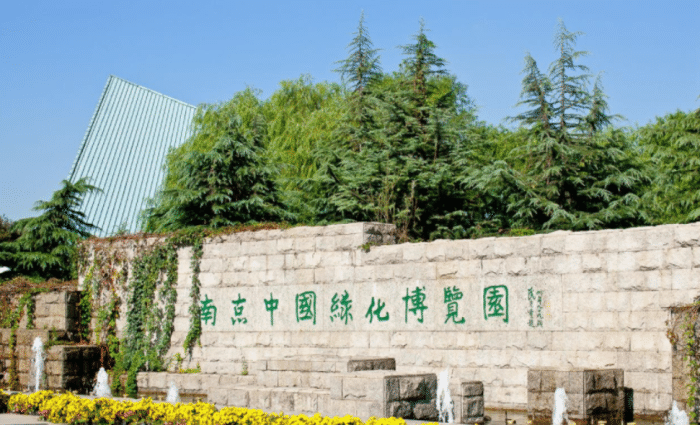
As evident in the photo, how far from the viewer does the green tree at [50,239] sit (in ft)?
70.9

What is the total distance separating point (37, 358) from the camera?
45.4ft

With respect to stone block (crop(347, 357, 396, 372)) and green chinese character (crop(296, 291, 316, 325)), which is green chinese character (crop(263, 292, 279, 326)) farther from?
stone block (crop(347, 357, 396, 372))

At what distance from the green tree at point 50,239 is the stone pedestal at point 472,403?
15519 millimetres

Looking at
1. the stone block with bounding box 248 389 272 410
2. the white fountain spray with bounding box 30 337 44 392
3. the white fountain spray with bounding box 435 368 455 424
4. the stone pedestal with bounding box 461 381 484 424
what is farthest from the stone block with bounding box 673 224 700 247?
the white fountain spray with bounding box 30 337 44 392

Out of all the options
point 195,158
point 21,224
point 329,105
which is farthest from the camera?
point 329,105

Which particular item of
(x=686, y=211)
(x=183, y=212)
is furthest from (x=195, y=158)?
(x=686, y=211)

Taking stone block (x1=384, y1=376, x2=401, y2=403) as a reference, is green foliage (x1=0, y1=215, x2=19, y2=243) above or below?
above

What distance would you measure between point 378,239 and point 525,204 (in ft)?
17.5

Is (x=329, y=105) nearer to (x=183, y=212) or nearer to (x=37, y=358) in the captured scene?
(x=183, y=212)

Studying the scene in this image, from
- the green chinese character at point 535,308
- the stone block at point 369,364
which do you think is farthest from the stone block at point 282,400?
the green chinese character at point 535,308

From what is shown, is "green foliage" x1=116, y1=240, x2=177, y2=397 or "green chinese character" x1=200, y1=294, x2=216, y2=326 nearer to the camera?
"green chinese character" x1=200, y1=294, x2=216, y2=326

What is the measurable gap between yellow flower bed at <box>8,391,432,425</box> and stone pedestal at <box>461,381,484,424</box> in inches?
87.3

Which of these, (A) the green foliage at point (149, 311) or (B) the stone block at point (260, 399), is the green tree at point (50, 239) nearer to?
(A) the green foliage at point (149, 311)

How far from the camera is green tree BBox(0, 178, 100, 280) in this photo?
2161cm
